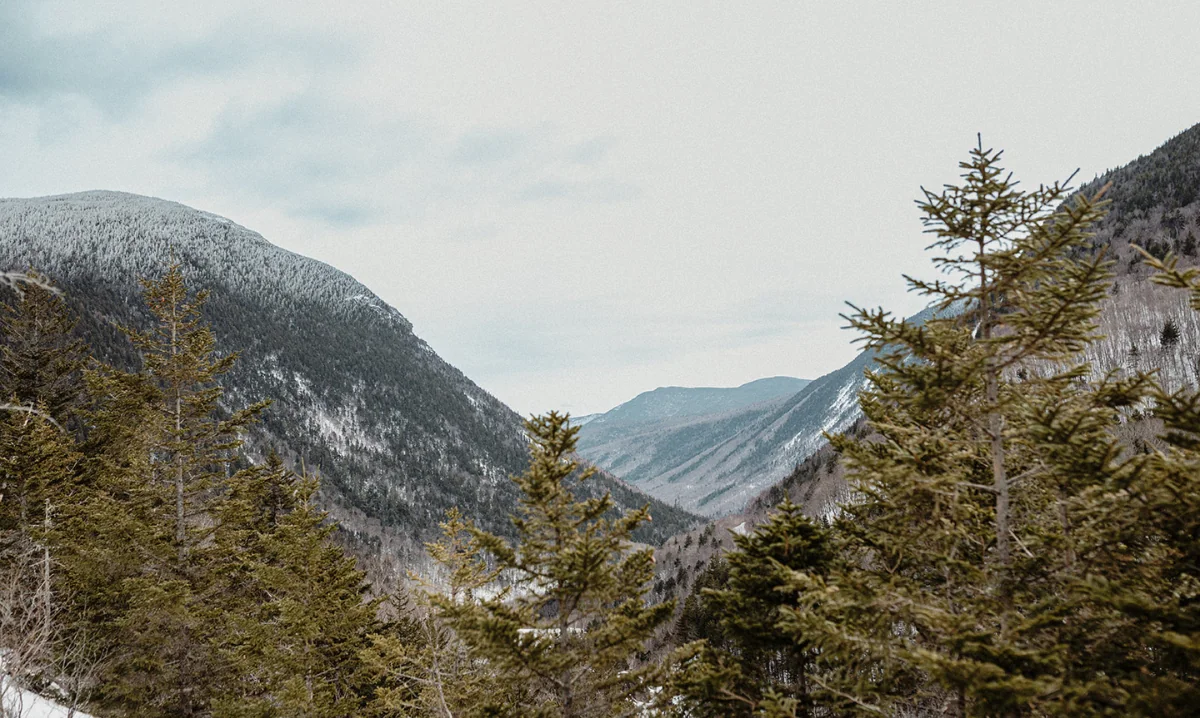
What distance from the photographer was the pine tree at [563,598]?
8680 mm

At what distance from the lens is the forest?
6027mm

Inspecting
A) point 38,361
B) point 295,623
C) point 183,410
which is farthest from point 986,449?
point 38,361

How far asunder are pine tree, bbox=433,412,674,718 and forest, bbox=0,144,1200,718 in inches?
2.2

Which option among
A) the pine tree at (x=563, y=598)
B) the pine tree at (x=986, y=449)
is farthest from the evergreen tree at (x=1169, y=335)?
the pine tree at (x=563, y=598)

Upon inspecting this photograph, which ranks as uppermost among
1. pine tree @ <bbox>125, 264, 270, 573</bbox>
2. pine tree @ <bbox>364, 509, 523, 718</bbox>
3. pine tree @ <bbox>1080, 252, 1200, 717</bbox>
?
pine tree @ <bbox>125, 264, 270, 573</bbox>

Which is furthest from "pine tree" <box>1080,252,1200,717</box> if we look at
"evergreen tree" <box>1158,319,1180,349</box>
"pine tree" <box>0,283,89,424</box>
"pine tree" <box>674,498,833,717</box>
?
"evergreen tree" <box>1158,319,1180,349</box>

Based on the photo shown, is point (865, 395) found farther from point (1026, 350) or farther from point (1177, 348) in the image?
point (1177, 348)

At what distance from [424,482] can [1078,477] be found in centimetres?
20393

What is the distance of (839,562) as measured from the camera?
9664 mm

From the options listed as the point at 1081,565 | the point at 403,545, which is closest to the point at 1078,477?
the point at 1081,565

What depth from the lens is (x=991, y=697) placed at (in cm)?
559

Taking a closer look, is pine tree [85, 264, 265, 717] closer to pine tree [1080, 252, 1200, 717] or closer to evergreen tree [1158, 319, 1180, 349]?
pine tree [1080, 252, 1200, 717]

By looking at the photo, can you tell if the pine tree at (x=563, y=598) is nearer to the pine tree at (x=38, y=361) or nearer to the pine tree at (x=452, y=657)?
the pine tree at (x=452, y=657)

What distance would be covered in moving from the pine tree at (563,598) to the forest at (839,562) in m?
0.05
